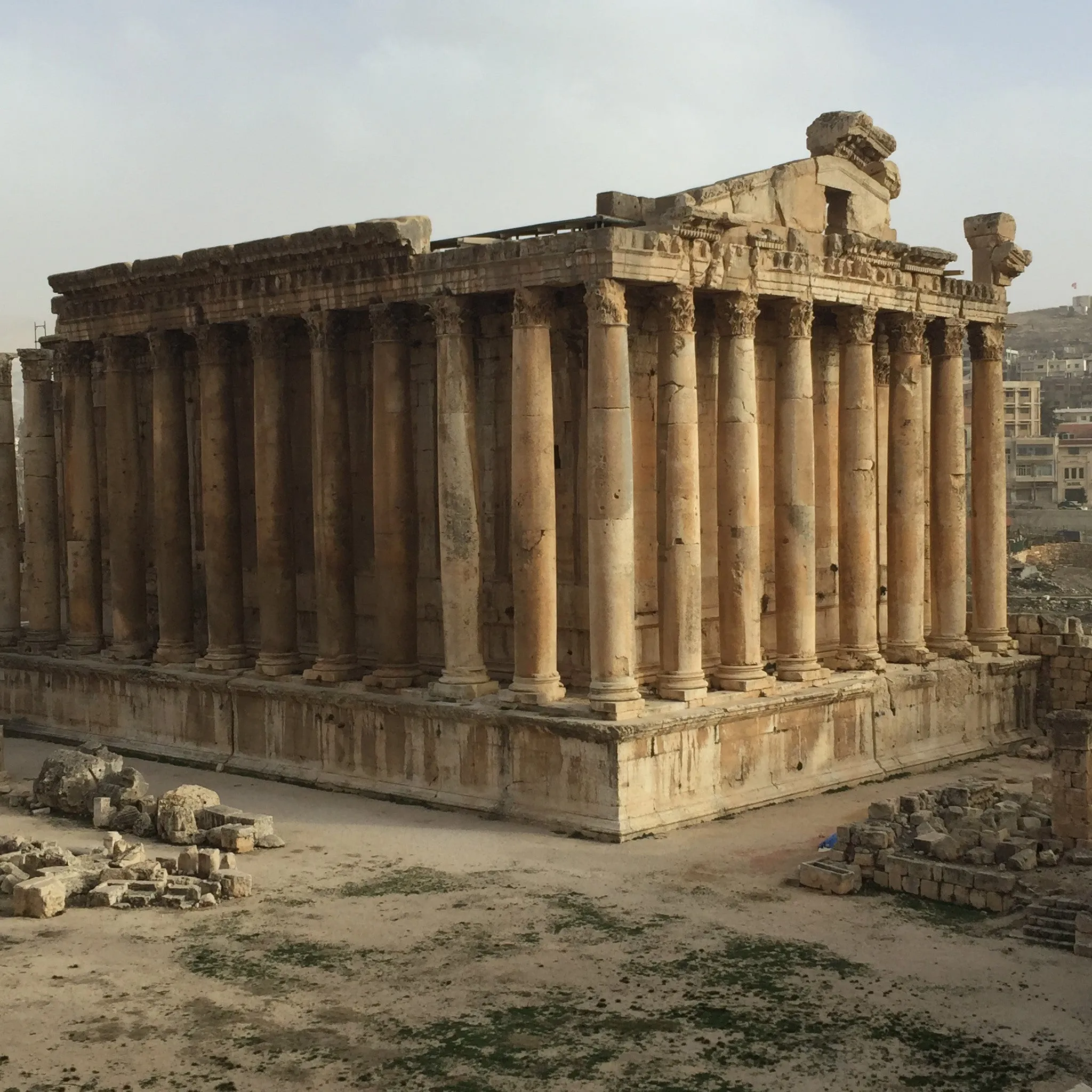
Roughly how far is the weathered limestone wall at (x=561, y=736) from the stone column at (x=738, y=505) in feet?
2.49

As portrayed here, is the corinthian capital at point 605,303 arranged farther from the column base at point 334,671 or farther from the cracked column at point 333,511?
the column base at point 334,671

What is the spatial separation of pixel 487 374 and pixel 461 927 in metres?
10.3

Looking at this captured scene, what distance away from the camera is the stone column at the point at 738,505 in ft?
77.6

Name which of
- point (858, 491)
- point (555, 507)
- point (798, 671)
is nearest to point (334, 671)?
point (555, 507)

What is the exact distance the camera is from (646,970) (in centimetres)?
1580

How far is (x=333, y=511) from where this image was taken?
2622 cm

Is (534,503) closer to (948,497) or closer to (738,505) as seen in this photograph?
(738,505)

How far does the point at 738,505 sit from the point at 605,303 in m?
4.03

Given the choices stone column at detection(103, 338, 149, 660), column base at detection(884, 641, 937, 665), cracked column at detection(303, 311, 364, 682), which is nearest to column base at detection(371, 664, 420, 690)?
cracked column at detection(303, 311, 364, 682)

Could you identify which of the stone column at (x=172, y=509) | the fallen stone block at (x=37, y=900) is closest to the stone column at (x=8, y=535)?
the stone column at (x=172, y=509)

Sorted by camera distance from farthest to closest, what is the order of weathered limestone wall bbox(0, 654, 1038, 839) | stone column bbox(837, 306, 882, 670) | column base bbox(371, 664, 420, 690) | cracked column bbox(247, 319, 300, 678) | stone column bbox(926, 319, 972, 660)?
stone column bbox(926, 319, 972, 660), cracked column bbox(247, 319, 300, 678), stone column bbox(837, 306, 882, 670), column base bbox(371, 664, 420, 690), weathered limestone wall bbox(0, 654, 1038, 839)

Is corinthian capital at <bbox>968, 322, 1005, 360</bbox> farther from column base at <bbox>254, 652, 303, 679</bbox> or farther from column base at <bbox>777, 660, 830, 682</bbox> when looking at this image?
column base at <bbox>254, 652, 303, 679</bbox>

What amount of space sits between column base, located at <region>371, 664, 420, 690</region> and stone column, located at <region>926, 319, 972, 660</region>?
9.87 meters

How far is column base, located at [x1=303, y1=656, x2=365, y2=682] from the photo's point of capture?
25859 millimetres
